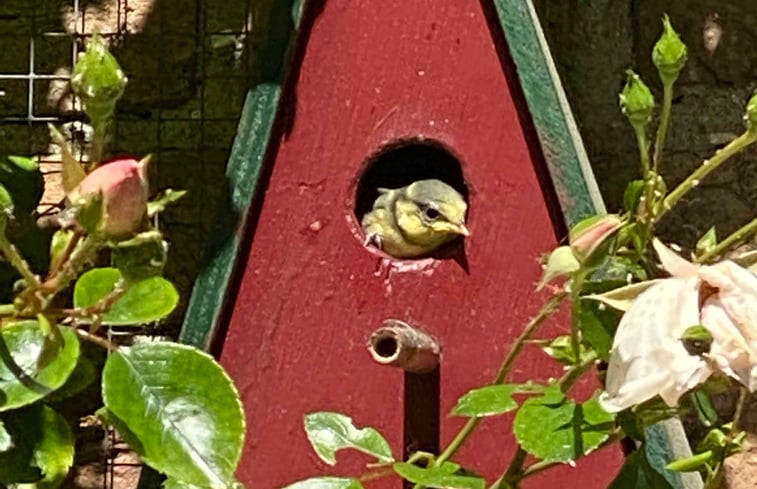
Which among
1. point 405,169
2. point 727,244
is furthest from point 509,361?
point 405,169

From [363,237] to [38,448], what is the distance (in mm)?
309

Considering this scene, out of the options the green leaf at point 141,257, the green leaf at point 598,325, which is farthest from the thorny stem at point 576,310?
the green leaf at point 141,257

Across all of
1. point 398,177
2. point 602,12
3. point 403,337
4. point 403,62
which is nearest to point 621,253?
point 403,337

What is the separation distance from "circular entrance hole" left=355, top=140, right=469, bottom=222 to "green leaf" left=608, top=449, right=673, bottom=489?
0.29 meters

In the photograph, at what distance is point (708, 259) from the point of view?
90 centimetres

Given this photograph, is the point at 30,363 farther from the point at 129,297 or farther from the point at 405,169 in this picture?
the point at 405,169

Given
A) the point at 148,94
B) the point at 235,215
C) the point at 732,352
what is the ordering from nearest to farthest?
the point at 732,352
the point at 235,215
the point at 148,94

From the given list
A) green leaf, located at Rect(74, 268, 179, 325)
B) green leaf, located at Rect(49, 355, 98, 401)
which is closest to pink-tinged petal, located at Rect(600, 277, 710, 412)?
green leaf, located at Rect(74, 268, 179, 325)

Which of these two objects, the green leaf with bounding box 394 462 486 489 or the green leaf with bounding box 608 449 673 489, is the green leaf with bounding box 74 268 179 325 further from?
the green leaf with bounding box 608 449 673 489

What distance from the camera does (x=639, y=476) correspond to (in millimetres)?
936

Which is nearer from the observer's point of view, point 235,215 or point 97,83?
point 97,83

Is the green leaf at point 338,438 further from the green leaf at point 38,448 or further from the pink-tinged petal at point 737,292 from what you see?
the pink-tinged petal at point 737,292

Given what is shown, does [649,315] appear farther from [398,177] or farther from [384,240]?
[398,177]

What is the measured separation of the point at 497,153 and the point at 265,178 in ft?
0.52
